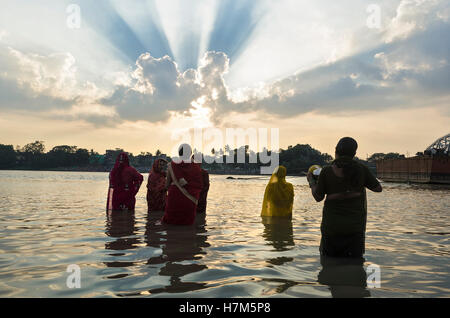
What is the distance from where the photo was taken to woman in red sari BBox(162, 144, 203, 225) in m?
7.91

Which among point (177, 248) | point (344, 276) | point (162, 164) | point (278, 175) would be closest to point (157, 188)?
point (162, 164)

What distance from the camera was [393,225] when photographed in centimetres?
916

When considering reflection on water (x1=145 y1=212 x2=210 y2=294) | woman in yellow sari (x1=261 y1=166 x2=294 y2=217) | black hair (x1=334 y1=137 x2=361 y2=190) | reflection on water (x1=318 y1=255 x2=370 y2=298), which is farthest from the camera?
woman in yellow sari (x1=261 y1=166 x2=294 y2=217)

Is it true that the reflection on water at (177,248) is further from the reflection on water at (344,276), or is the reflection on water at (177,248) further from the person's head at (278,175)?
the person's head at (278,175)

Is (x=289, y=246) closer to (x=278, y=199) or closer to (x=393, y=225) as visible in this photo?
(x=278, y=199)

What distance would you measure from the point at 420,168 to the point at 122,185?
53298 mm

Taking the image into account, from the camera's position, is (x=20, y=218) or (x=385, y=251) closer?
(x=385, y=251)

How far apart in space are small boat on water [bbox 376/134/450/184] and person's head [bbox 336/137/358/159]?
1995 inches

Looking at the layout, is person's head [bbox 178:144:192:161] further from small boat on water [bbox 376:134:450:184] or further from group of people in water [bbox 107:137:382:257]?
small boat on water [bbox 376:134:450:184]

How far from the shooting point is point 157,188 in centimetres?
1108

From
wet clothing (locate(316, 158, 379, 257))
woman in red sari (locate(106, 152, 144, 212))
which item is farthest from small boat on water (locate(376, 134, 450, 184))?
wet clothing (locate(316, 158, 379, 257))
